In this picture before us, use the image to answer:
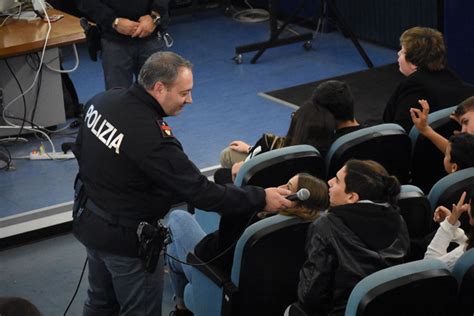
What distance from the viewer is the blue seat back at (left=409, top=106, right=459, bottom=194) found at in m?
4.34

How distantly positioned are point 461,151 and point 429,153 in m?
0.51

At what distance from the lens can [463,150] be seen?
3.84 metres

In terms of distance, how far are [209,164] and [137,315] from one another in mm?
2476

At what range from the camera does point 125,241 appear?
11.5ft

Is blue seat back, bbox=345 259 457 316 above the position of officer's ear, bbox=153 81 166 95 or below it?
below

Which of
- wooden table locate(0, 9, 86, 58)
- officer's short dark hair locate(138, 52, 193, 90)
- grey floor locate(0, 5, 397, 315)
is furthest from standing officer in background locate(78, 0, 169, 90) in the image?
officer's short dark hair locate(138, 52, 193, 90)

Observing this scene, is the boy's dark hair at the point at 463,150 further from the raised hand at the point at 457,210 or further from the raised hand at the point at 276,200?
Result: the raised hand at the point at 276,200

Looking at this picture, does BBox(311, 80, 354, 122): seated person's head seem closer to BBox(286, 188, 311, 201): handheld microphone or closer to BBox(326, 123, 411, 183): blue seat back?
BBox(326, 123, 411, 183): blue seat back

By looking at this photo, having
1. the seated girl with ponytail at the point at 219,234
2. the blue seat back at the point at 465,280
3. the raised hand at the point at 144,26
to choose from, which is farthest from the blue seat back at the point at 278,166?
the raised hand at the point at 144,26

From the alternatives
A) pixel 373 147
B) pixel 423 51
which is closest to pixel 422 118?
pixel 373 147

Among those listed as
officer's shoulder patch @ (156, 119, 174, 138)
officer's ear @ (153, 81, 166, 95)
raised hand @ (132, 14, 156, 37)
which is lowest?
raised hand @ (132, 14, 156, 37)

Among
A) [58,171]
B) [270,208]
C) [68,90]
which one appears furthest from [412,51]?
[68,90]

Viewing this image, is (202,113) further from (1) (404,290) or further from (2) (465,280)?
(1) (404,290)

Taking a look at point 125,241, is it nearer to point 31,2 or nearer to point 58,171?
point 58,171
